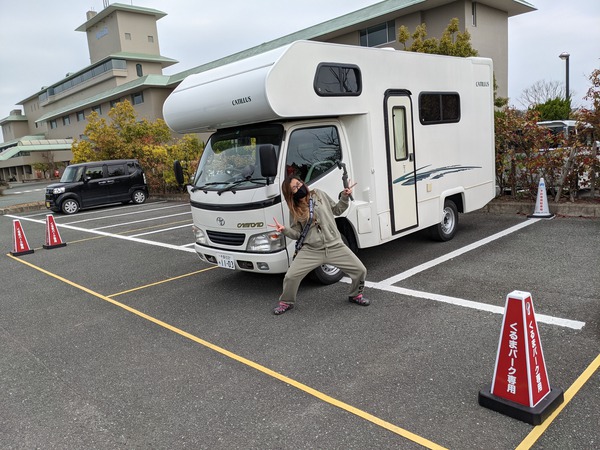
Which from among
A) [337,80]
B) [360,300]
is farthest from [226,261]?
[337,80]

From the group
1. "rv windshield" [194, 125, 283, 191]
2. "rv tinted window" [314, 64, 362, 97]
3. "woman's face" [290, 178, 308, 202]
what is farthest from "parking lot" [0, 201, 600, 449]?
"rv tinted window" [314, 64, 362, 97]

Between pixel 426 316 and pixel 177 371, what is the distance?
8.32 ft

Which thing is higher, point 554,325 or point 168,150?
point 168,150

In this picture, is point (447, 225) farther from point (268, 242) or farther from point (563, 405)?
point (563, 405)

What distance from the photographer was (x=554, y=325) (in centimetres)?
434

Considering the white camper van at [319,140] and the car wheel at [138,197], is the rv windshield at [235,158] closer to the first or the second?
the white camper van at [319,140]

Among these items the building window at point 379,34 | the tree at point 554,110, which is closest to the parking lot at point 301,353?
the tree at point 554,110

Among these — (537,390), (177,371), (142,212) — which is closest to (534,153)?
(537,390)

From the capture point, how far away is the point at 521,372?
2969 millimetres

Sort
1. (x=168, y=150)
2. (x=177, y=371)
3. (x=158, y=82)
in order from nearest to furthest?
1. (x=177, y=371)
2. (x=168, y=150)
3. (x=158, y=82)

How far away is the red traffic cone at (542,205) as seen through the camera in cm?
909

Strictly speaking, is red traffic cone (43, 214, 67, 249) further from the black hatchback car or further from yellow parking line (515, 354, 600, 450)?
yellow parking line (515, 354, 600, 450)

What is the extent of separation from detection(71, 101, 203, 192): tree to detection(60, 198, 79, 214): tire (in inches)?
147

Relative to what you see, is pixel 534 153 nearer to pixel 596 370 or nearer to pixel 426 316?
pixel 426 316
